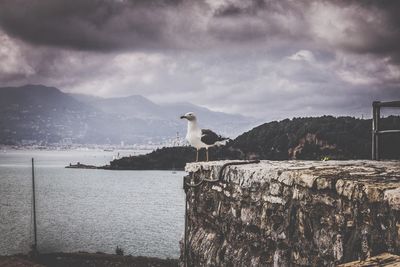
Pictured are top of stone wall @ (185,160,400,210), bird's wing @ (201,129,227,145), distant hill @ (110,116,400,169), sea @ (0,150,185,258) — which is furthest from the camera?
distant hill @ (110,116,400,169)

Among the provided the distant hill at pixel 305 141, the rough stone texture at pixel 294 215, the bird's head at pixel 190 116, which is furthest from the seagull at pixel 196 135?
the distant hill at pixel 305 141

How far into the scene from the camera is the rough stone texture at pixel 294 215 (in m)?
2.78

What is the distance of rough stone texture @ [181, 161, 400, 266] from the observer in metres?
2.78

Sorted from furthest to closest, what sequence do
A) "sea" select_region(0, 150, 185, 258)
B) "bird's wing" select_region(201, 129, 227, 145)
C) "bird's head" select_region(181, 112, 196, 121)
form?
"sea" select_region(0, 150, 185, 258), "bird's wing" select_region(201, 129, 227, 145), "bird's head" select_region(181, 112, 196, 121)

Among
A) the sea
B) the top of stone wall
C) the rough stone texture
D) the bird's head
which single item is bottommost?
the sea

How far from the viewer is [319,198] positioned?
331cm

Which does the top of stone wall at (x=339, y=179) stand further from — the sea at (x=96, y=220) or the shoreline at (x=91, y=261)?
the sea at (x=96, y=220)

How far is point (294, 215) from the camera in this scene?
11.9ft

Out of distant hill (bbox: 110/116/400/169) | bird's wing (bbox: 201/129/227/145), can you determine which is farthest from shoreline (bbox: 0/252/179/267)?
distant hill (bbox: 110/116/400/169)

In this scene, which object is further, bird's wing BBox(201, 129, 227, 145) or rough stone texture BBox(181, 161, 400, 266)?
bird's wing BBox(201, 129, 227, 145)

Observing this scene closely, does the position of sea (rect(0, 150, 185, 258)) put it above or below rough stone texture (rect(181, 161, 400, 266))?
below

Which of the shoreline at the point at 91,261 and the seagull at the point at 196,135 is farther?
the shoreline at the point at 91,261

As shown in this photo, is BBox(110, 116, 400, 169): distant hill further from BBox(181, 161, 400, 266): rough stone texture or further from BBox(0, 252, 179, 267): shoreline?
BBox(181, 161, 400, 266): rough stone texture

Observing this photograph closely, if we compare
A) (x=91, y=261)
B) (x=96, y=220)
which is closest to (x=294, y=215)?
(x=91, y=261)
